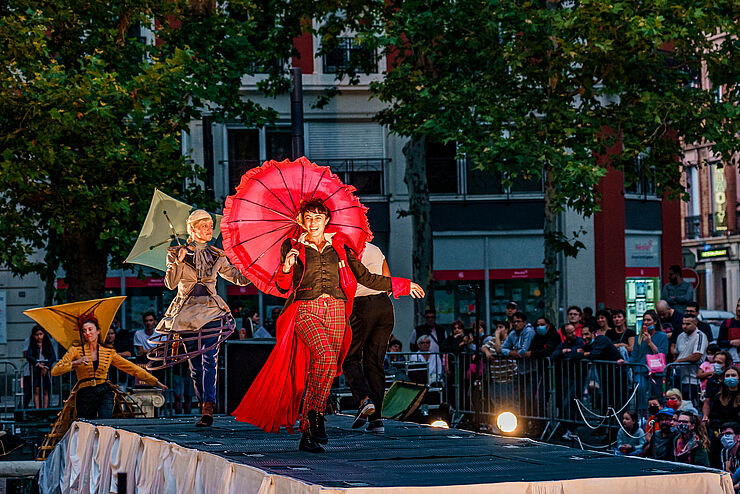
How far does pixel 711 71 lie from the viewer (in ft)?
66.6

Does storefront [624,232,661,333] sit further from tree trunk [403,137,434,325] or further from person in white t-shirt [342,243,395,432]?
person in white t-shirt [342,243,395,432]

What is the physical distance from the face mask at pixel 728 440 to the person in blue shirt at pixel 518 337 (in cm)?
449

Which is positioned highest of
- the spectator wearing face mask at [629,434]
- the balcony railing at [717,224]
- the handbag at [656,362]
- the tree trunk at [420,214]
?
the balcony railing at [717,224]

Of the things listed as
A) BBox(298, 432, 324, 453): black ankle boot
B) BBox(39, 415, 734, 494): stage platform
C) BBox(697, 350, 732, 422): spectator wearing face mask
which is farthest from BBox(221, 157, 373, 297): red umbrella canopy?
BBox(697, 350, 732, 422): spectator wearing face mask

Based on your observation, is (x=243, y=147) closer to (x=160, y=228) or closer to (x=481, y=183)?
(x=481, y=183)

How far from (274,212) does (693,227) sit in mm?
52822

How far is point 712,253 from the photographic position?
57.7 metres

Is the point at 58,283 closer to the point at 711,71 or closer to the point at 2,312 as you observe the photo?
the point at 2,312

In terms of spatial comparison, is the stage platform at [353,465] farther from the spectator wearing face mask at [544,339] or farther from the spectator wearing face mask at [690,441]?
the spectator wearing face mask at [544,339]

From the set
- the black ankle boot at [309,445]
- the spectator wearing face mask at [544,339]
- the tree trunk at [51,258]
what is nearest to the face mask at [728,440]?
the spectator wearing face mask at [544,339]

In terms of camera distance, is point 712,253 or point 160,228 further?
point 712,253

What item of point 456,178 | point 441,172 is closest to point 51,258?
point 441,172

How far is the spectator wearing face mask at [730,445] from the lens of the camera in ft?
40.5

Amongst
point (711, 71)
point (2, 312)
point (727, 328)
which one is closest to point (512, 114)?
point (711, 71)
